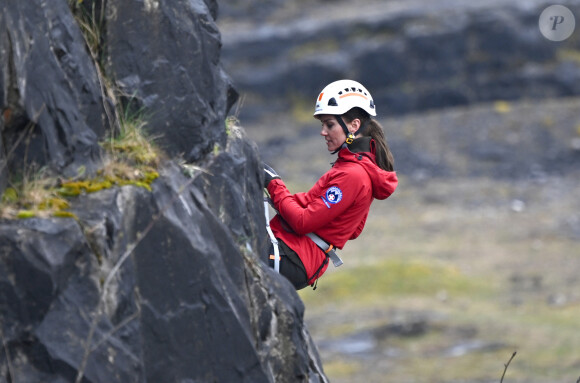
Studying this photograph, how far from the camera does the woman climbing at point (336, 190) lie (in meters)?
8.88

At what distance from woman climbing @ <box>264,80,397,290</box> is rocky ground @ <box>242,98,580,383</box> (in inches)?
960

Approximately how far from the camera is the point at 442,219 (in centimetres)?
5194

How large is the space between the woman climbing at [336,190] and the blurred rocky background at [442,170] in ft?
81.0

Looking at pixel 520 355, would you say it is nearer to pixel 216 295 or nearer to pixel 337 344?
pixel 337 344

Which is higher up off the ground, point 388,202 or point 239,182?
point 239,182

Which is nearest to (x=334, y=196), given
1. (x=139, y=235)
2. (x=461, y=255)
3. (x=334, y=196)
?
(x=334, y=196)

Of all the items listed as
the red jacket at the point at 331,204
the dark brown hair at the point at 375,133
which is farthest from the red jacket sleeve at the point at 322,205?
the dark brown hair at the point at 375,133

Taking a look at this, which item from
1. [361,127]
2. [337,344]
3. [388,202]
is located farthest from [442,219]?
[361,127]

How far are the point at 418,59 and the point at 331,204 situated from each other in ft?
185

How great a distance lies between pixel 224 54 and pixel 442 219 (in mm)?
18770

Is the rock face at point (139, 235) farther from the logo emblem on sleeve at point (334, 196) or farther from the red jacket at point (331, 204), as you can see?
the logo emblem on sleeve at point (334, 196)

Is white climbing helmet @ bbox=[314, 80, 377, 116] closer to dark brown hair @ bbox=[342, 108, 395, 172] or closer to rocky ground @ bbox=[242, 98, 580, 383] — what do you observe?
dark brown hair @ bbox=[342, 108, 395, 172]

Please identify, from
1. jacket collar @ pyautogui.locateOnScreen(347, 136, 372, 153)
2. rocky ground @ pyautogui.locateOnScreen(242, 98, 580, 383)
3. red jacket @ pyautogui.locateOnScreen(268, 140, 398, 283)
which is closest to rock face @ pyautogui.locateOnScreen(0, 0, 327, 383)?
red jacket @ pyautogui.locateOnScreen(268, 140, 398, 283)

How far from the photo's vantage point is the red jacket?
8820 mm
